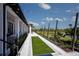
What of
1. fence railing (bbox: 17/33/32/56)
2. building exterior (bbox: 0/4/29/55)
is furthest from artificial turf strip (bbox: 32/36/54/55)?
building exterior (bbox: 0/4/29/55)

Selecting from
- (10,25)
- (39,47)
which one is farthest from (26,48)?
(10,25)

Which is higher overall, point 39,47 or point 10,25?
point 10,25

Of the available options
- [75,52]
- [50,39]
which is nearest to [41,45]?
[50,39]

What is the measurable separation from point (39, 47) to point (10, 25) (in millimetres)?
537

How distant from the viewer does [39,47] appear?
4770 mm

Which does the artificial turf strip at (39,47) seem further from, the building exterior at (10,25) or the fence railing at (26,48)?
the building exterior at (10,25)

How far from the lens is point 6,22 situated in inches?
187

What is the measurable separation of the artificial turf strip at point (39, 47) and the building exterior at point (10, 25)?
0.75 feet

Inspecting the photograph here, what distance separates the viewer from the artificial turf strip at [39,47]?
15.6 feet

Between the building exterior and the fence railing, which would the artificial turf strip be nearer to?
the fence railing

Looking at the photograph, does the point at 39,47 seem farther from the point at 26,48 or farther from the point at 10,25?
the point at 10,25

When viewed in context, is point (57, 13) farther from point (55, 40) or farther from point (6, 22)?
point (6, 22)

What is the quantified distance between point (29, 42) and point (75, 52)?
683 mm

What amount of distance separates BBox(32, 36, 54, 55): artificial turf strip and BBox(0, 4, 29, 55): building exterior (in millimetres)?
229
